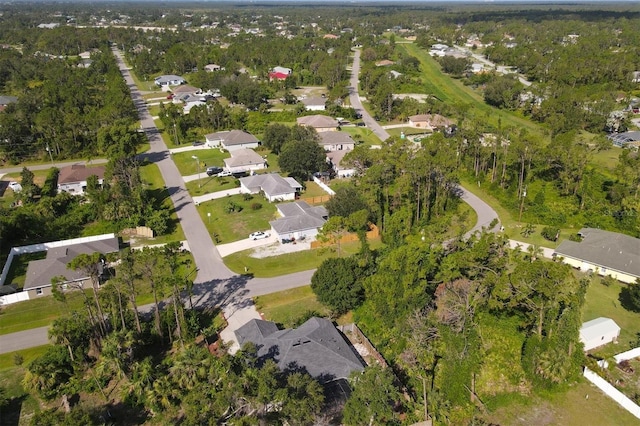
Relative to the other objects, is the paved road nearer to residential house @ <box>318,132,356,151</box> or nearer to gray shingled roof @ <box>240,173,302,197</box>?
residential house @ <box>318,132,356,151</box>

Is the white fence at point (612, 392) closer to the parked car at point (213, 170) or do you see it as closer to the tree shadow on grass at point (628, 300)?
the tree shadow on grass at point (628, 300)

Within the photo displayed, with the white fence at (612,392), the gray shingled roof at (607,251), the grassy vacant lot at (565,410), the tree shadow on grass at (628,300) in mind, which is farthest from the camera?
the gray shingled roof at (607,251)

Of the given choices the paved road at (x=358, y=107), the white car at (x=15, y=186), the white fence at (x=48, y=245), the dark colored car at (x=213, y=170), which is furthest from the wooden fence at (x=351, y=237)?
the white car at (x=15, y=186)

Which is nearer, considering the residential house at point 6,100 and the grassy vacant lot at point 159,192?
the grassy vacant lot at point 159,192

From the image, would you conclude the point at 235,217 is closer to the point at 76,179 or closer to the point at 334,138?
the point at 76,179

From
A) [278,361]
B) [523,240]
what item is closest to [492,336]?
[278,361]

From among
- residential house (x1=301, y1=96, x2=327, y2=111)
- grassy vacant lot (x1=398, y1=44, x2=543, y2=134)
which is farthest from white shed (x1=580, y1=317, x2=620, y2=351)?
residential house (x1=301, y1=96, x2=327, y2=111)

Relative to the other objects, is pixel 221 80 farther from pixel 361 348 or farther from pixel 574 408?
pixel 574 408
